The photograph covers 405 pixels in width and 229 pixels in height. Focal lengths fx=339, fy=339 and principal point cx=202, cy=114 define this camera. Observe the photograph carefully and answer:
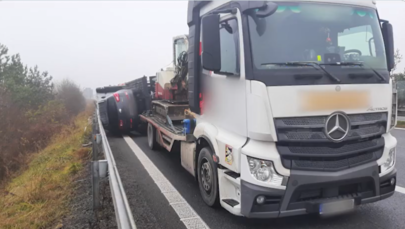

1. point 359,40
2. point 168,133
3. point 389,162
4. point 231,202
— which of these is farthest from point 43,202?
point 359,40

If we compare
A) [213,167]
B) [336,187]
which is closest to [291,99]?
[336,187]

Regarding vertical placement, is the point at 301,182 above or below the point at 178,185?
above

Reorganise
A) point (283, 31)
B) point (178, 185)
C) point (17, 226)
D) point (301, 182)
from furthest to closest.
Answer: point (178, 185)
point (17, 226)
point (283, 31)
point (301, 182)

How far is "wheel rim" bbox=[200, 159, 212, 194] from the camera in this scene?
4516 mm

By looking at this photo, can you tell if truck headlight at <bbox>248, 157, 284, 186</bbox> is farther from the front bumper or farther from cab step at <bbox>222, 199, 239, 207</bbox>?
cab step at <bbox>222, 199, 239, 207</bbox>

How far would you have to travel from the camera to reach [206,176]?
15.3ft

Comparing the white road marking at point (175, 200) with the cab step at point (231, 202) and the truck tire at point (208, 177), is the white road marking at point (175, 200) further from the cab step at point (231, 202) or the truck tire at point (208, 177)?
the cab step at point (231, 202)

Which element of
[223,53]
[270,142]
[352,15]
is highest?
[352,15]

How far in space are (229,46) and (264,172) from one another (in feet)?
5.14

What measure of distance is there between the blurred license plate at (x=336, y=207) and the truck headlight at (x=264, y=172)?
545 mm

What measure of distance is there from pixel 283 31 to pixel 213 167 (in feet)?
6.14

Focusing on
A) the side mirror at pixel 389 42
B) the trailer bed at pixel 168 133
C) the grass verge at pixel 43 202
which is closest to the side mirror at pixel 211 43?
the trailer bed at pixel 168 133

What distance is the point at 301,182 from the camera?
3.50m

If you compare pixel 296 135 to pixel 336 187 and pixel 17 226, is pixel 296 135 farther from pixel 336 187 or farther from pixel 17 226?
pixel 17 226
